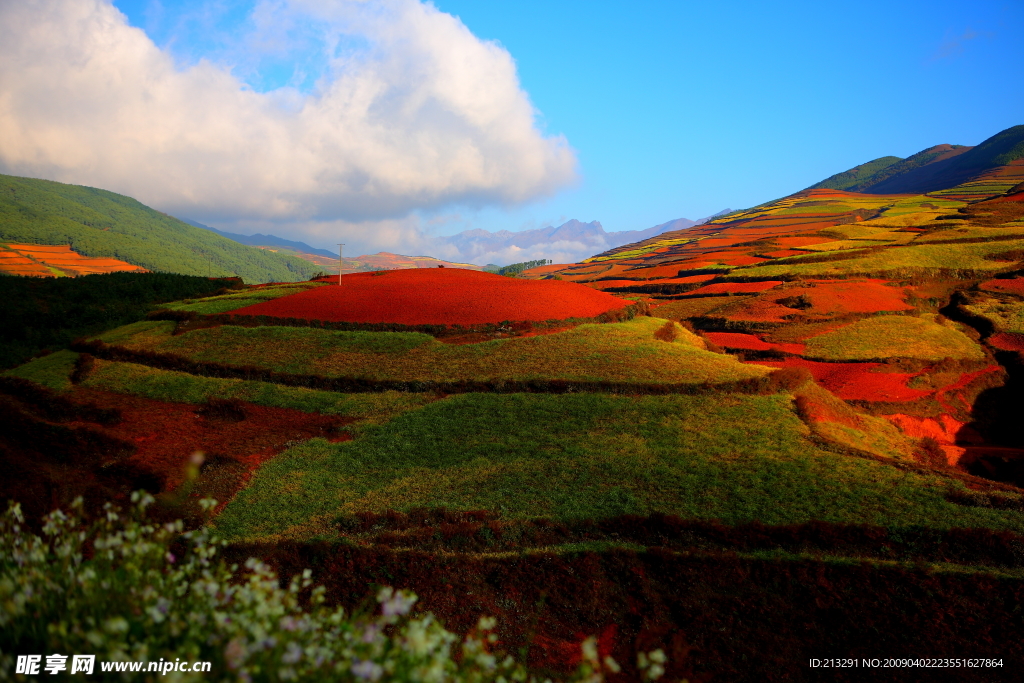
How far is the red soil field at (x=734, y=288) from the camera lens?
1571 inches

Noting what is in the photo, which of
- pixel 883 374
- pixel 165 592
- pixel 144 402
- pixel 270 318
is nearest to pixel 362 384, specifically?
pixel 144 402

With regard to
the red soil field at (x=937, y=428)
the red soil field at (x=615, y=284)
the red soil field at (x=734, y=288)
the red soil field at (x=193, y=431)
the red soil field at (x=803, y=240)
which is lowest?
the red soil field at (x=937, y=428)

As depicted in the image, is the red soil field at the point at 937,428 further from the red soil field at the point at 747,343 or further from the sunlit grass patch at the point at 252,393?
the sunlit grass patch at the point at 252,393

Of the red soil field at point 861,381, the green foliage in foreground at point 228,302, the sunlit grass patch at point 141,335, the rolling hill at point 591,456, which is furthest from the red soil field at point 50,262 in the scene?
the red soil field at point 861,381

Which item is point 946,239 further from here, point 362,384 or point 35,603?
point 35,603

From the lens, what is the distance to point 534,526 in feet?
38.2

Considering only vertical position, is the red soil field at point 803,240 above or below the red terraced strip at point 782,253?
above

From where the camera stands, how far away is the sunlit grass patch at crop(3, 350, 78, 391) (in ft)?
69.4

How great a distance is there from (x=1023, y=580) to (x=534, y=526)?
8.45 metres

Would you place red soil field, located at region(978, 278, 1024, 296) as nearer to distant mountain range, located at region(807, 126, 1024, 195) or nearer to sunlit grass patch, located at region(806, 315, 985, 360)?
sunlit grass patch, located at region(806, 315, 985, 360)

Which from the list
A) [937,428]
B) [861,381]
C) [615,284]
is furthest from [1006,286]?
[615,284]

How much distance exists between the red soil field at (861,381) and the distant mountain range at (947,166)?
141297 millimetres

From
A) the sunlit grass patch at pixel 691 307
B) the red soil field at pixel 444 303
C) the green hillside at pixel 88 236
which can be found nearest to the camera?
the red soil field at pixel 444 303

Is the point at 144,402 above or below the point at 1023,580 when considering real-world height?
above
